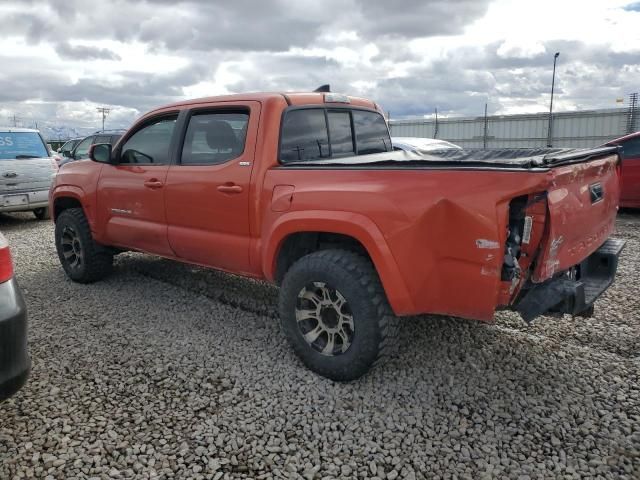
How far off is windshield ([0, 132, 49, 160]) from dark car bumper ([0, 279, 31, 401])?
7.98 m

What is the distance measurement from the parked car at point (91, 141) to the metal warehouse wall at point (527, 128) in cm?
1581

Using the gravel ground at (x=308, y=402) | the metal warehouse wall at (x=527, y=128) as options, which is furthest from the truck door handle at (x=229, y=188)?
the metal warehouse wall at (x=527, y=128)

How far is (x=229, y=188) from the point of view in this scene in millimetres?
3814

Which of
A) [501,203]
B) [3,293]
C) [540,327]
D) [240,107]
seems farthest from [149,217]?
[540,327]

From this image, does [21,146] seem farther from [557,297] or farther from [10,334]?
[557,297]

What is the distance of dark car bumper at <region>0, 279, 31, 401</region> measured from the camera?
244 cm

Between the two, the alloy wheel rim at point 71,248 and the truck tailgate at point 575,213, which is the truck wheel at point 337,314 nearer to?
the truck tailgate at point 575,213

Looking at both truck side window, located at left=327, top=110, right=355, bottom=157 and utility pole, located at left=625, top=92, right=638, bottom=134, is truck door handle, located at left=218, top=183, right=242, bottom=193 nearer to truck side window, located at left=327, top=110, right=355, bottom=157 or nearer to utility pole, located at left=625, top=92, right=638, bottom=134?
truck side window, located at left=327, top=110, right=355, bottom=157

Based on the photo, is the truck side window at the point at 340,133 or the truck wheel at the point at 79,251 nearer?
the truck side window at the point at 340,133

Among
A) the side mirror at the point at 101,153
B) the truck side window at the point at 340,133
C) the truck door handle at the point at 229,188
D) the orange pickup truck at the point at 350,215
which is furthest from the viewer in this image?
the side mirror at the point at 101,153

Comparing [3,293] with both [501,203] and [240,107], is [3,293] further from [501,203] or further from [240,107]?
[501,203]

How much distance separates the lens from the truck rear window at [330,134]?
3834 mm

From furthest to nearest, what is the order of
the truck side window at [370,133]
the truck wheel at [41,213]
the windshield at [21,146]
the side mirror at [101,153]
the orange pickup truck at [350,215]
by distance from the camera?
the truck wheel at [41,213] < the windshield at [21,146] < the side mirror at [101,153] < the truck side window at [370,133] < the orange pickup truck at [350,215]

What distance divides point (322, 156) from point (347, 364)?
166 centimetres
